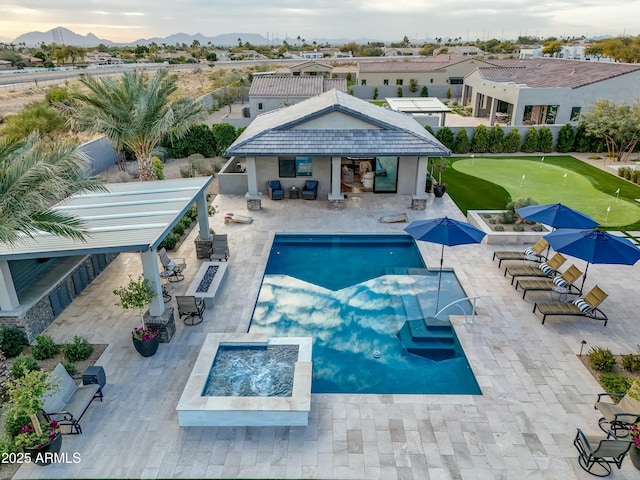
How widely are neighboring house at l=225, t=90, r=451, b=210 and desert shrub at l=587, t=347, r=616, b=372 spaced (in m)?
11.8

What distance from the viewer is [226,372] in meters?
11.1

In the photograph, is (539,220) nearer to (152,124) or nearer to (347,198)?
(347,198)

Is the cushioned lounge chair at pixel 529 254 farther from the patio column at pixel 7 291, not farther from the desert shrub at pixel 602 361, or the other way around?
the patio column at pixel 7 291

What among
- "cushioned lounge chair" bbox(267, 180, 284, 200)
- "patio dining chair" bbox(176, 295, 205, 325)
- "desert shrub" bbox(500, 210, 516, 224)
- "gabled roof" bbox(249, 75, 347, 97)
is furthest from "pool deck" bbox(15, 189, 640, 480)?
"gabled roof" bbox(249, 75, 347, 97)

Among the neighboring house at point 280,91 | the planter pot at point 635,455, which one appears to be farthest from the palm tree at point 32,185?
the neighboring house at point 280,91

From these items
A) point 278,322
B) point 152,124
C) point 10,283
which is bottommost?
point 278,322

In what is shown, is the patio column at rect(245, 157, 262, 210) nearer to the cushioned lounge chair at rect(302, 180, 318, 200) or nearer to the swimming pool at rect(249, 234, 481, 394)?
the cushioned lounge chair at rect(302, 180, 318, 200)

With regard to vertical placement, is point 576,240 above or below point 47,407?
→ above

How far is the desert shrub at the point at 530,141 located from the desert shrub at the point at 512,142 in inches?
21.3

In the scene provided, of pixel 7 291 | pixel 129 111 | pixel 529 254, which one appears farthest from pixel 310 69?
pixel 7 291

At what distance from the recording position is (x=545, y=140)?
109 ft

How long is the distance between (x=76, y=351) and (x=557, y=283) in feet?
48.1

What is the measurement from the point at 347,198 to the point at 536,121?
26.6 m

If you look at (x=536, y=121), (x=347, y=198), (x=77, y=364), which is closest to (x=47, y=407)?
(x=77, y=364)
